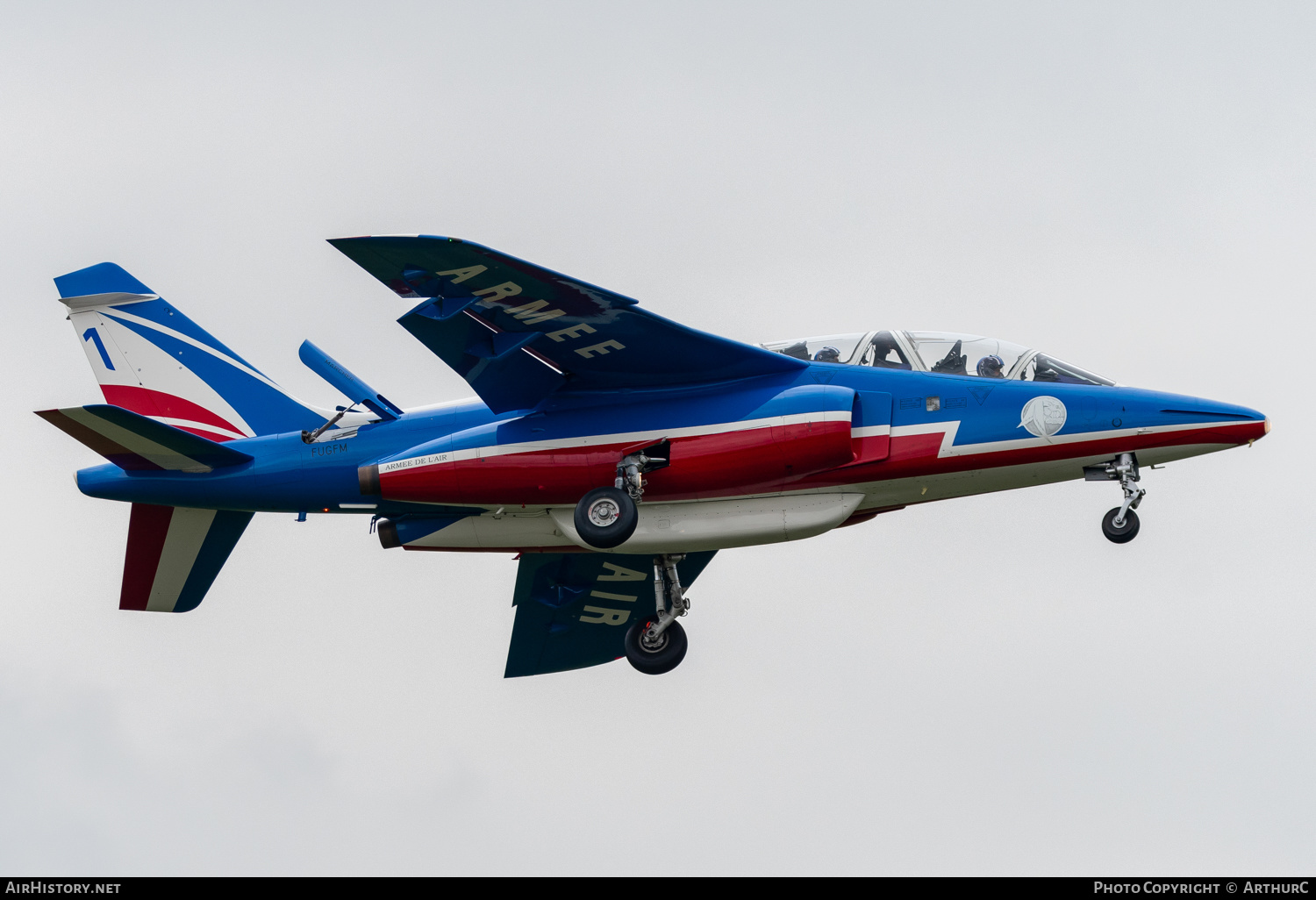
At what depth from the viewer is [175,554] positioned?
21.5 metres

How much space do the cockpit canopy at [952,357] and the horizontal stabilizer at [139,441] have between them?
311 inches

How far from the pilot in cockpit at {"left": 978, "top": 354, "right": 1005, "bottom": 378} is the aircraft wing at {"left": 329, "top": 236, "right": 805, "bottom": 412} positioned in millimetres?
2325

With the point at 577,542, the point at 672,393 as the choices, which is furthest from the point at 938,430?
the point at 577,542

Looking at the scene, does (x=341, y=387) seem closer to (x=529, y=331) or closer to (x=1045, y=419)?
(x=529, y=331)

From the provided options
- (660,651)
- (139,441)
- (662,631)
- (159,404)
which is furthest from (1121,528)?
(159,404)

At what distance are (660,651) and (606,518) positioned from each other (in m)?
4.18

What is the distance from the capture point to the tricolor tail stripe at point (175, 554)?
837 inches

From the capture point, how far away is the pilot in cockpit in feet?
62.8

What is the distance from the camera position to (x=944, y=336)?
1933 centimetres

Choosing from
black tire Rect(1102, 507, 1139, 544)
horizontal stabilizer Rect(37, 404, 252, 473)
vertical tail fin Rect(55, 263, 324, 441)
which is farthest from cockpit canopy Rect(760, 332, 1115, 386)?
horizontal stabilizer Rect(37, 404, 252, 473)

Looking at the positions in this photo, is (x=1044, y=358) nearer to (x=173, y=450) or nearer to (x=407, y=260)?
(x=407, y=260)

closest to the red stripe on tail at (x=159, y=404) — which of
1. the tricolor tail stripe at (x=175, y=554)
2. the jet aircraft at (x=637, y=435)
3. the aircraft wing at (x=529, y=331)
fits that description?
the jet aircraft at (x=637, y=435)

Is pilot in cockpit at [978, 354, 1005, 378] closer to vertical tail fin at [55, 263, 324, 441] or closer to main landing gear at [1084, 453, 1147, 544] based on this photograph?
main landing gear at [1084, 453, 1147, 544]

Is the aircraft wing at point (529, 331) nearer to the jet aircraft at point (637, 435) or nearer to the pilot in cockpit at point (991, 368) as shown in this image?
the jet aircraft at point (637, 435)
